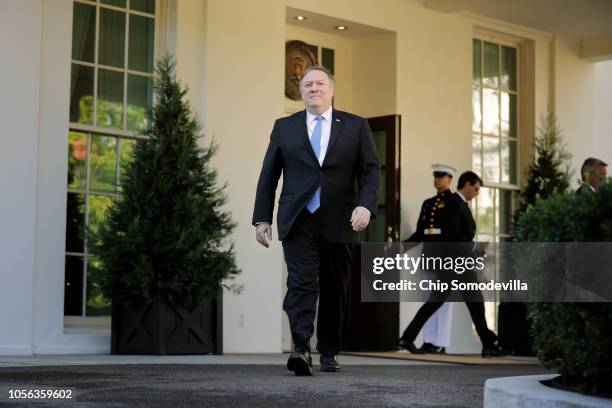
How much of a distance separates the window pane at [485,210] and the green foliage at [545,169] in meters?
0.34

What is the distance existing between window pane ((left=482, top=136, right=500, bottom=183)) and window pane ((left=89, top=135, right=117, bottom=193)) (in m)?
4.77

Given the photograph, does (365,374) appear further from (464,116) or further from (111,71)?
(464,116)

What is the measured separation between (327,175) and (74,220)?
3.60m

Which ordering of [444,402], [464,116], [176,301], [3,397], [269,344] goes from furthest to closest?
[464,116] < [269,344] < [176,301] < [444,402] < [3,397]

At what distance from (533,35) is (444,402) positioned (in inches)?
350

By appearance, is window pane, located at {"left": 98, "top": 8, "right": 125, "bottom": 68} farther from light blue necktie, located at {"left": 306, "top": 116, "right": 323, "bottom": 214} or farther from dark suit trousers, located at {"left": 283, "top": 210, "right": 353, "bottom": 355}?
dark suit trousers, located at {"left": 283, "top": 210, "right": 353, "bottom": 355}

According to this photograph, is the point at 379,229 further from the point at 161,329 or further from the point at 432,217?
the point at 161,329

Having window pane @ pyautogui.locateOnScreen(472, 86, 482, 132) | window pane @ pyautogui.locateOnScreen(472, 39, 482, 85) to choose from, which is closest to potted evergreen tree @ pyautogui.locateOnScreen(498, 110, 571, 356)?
window pane @ pyautogui.locateOnScreen(472, 86, 482, 132)

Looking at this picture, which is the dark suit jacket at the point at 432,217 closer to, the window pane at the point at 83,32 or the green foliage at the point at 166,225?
the green foliage at the point at 166,225

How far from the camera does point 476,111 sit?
11.9 m

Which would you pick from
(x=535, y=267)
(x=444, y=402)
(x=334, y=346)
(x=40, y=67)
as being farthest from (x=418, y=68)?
(x=535, y=267)

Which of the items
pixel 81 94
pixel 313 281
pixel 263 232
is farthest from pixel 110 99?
pixel 313 281

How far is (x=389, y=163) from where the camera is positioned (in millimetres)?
10539

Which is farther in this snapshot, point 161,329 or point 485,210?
point 485,210
